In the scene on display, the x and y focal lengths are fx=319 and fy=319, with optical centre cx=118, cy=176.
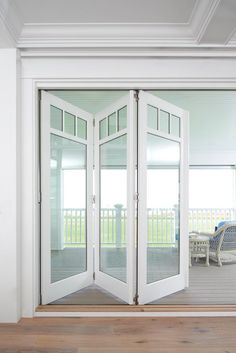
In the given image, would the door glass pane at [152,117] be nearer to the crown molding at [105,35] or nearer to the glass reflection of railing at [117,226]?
the crown molding at [105,35]

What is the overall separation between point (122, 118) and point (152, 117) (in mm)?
326

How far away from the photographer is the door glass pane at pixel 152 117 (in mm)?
3404

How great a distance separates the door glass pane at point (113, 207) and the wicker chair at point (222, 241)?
2.65 m

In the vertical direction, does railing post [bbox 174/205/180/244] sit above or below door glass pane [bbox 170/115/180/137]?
below

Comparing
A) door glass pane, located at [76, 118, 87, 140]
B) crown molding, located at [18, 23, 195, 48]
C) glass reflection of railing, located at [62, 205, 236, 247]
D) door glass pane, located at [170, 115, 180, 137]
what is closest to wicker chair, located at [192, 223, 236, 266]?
glass reflection of railing, located at [62, 205, 236, 247]

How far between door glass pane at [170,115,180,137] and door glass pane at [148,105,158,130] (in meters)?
0.36

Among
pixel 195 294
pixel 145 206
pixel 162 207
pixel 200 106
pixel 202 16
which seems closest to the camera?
pixel 202 16

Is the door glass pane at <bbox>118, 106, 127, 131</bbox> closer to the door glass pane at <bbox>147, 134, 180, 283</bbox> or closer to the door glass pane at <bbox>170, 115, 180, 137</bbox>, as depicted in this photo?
the door glass pane at <bbox>147, 134, 180, 283</bbox>

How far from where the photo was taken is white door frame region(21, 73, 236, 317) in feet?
9.93

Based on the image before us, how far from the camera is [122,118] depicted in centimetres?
349

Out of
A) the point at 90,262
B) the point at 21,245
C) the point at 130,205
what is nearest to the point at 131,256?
the point at 130,205

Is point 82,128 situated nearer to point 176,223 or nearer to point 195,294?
point 176,223

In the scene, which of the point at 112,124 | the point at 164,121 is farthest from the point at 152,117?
the point at 112,124

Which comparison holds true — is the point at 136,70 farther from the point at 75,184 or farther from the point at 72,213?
the point at 72,213
